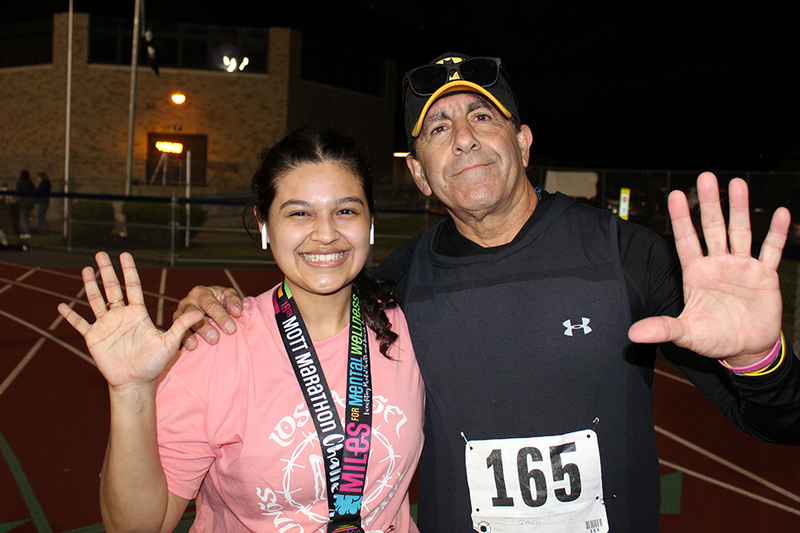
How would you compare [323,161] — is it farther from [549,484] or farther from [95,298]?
[549,484]

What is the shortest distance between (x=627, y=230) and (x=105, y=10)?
2803cm

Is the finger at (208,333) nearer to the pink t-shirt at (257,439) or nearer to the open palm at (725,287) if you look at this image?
the pink t-shirt at (257,439)

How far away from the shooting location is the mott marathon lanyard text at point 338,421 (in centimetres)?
190

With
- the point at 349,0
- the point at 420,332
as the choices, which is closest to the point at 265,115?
the point at 349,0

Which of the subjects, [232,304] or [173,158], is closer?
[232,304]

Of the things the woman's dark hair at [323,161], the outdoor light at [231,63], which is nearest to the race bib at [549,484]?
the woman's dark hair at [323,161]

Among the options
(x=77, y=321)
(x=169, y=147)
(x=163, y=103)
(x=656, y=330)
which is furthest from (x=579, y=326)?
(x=163, y=103)

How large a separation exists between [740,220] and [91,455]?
4485 millimetres

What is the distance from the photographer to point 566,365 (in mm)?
2088

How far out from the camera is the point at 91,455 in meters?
4.32

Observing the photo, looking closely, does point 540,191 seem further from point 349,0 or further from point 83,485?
point 349,0

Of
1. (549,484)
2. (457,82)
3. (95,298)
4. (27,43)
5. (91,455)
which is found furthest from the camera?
(27,43)

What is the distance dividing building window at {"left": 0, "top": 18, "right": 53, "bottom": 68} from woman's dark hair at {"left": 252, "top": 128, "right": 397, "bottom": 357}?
28566 millimetres

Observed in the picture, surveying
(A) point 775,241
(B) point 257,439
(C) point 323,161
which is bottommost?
(B) point 257,439
